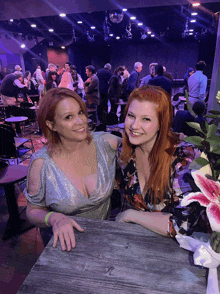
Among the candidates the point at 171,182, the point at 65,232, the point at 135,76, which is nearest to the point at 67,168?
the point at 65,232

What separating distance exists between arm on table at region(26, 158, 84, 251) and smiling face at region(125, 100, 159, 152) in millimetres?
579

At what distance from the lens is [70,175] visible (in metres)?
1.34

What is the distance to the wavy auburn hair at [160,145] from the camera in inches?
48.3

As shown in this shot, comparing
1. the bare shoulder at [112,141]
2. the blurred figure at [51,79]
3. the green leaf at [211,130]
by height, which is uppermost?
the blurred figure at [51,79]

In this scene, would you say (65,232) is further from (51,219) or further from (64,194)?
(64,194)

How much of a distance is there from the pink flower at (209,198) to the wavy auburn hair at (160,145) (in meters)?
0.65

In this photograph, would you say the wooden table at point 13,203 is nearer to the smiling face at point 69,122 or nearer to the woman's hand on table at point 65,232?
the smiling face at point 69,122

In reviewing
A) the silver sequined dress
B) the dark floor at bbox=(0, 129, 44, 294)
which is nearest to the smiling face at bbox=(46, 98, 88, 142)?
the silver sequined dress

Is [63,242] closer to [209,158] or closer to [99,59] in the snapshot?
[209,158]

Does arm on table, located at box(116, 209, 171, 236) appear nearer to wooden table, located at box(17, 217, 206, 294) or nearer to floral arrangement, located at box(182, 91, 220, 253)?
wooden table, located at box(17, 217, 206, 294)

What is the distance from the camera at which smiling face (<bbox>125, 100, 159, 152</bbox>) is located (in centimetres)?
120

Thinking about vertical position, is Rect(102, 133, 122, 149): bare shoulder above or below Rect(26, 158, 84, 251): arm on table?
above

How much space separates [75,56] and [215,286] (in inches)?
675

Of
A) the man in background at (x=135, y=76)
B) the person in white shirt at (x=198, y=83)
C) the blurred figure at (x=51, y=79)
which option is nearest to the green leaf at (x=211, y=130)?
the person in white shirt at (x=198, y=83)
